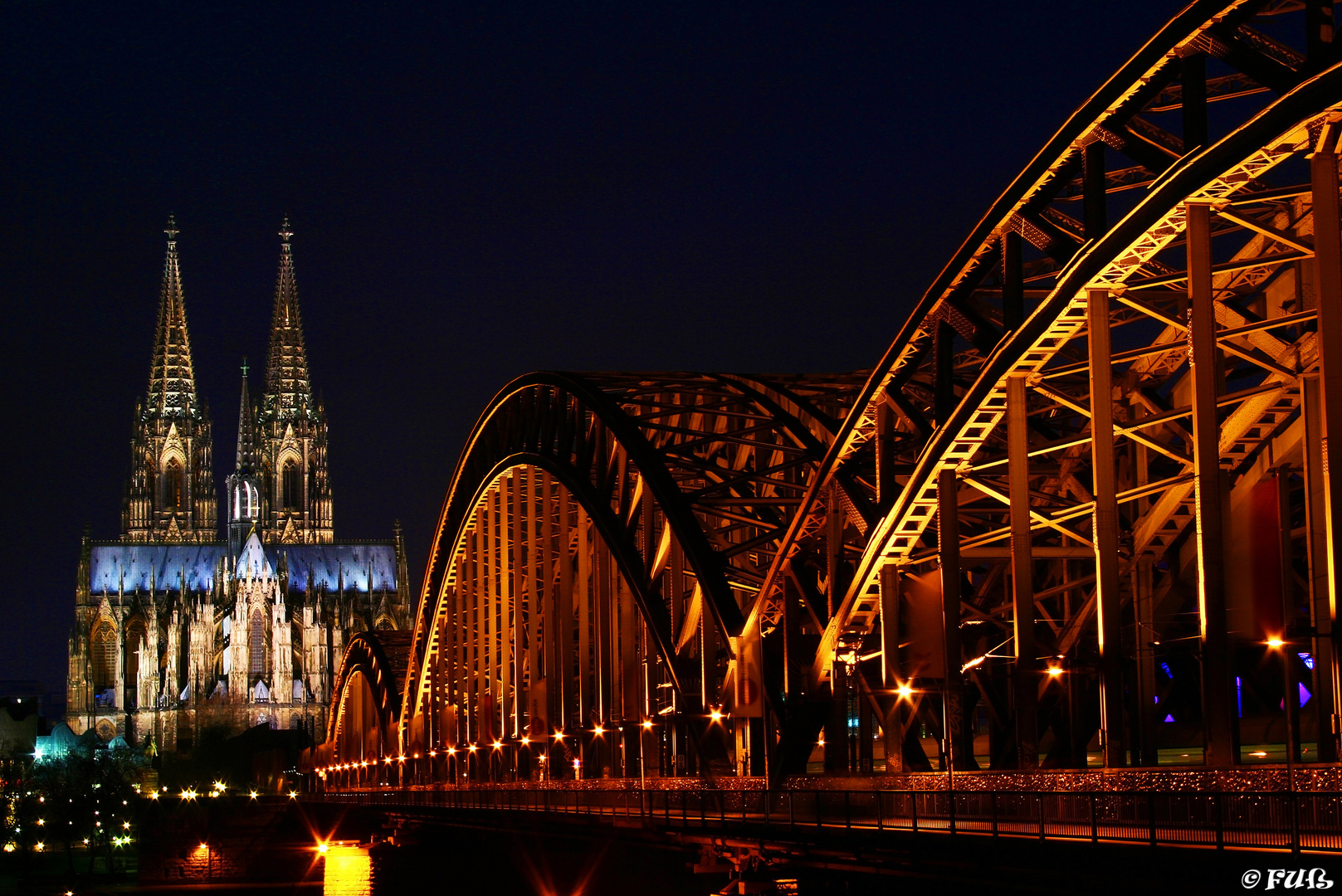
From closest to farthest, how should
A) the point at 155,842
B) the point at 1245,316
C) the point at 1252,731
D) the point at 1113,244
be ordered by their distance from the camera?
the point at 1113,244
the point at 1245,316
the point at 1252,731
the point at 155,842

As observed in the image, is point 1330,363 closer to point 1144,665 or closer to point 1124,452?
point 1144,665

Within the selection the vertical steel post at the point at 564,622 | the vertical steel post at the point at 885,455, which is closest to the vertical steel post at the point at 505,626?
the vertical steel post at the point at 564,622

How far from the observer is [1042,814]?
918 inches

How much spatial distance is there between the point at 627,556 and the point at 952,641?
20.1 metres

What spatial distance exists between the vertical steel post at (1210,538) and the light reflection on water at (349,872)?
57.0 meters

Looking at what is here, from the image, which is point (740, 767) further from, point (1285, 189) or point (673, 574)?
point (1285, 189)

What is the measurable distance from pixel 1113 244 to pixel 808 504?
12948mm

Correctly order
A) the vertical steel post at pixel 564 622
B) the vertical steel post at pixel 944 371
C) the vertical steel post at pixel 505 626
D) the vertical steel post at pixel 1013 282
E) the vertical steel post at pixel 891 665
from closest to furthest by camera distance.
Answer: the vertical steel post at pixel 1013 282 < the vertical steel post at pixel 944 371 < the vertical steel post at pixel 891 665 < the vertical steel post at pixel 564 622 < the vertical steel post at pixel 505 626

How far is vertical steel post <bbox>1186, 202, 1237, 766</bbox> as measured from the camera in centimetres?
2348

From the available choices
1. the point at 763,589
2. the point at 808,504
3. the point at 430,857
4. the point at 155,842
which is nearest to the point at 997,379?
the point at 808,504

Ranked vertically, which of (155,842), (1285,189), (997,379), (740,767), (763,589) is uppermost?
(1285,189)

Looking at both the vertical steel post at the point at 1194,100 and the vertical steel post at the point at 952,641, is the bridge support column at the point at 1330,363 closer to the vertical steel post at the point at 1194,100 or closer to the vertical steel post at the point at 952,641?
the vertical steel post at the point at 1194,100

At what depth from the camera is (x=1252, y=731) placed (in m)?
35.0

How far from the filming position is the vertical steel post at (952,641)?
99.8 ft
